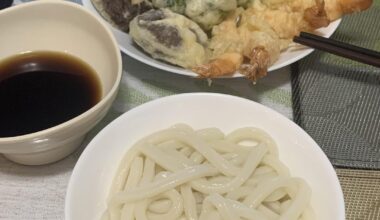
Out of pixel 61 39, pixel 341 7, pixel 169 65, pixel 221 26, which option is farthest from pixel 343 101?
pixel 61 39

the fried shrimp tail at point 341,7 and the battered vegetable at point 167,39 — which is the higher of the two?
the fried shrimp tail at point 341,7

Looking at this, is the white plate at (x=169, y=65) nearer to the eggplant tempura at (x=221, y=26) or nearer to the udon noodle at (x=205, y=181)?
the eggplant tempura at (x=221, y=26)

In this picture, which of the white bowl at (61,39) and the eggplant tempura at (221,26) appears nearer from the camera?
the white bowl at (61,39)

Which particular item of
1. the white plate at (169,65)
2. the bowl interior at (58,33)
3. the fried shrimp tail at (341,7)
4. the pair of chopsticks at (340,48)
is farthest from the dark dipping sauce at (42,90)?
the fried shrimp tail at (341,7)

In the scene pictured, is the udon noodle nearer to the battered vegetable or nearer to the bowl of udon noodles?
the bowl of udon noodles

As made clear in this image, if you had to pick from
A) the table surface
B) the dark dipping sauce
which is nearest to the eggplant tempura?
the table surface

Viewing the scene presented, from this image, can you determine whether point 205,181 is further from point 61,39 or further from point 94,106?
point 61,39
